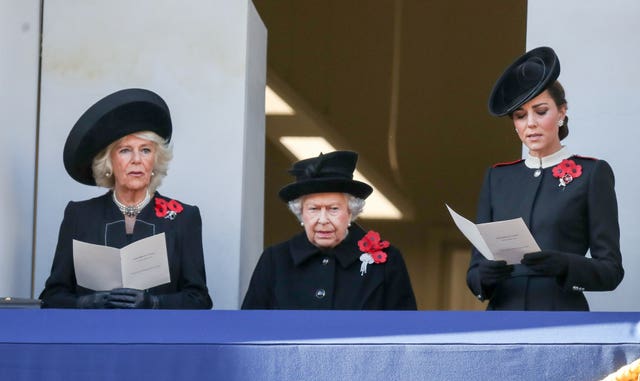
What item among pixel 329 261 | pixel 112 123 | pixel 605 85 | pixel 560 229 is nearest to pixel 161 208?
pixel 112 123

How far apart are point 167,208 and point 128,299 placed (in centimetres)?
58

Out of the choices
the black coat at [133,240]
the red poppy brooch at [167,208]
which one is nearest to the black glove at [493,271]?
the black coat at [133,240]

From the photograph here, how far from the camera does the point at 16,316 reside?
3.89 metres

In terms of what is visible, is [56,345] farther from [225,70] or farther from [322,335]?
[225,70]

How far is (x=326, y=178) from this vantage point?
5.00 m

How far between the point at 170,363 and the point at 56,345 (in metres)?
0.29

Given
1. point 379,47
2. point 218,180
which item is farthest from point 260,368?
point 379,47

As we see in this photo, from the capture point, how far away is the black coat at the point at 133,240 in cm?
491

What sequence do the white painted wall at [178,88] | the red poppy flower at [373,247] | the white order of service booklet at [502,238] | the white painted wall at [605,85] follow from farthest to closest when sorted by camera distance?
the white painted wall at [178,88]
the white painted wall at [605,85]
the red poppy flower at [373,247]
the white order of service booklet at [502,238]

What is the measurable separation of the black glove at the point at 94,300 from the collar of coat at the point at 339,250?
0.73 meters

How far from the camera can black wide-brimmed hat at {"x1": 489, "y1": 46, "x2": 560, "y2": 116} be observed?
15.4 ft

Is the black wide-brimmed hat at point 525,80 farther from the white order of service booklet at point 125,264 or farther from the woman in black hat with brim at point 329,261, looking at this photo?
the white order of service booklet at point 125,264

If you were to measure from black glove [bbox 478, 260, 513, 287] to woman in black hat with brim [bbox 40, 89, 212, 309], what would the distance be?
0.98 metres

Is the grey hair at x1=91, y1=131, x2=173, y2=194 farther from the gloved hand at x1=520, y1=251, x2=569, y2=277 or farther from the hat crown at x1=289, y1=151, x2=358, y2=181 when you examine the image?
the gloved hand at x1=520, y1=251, x2=569, y2=277
